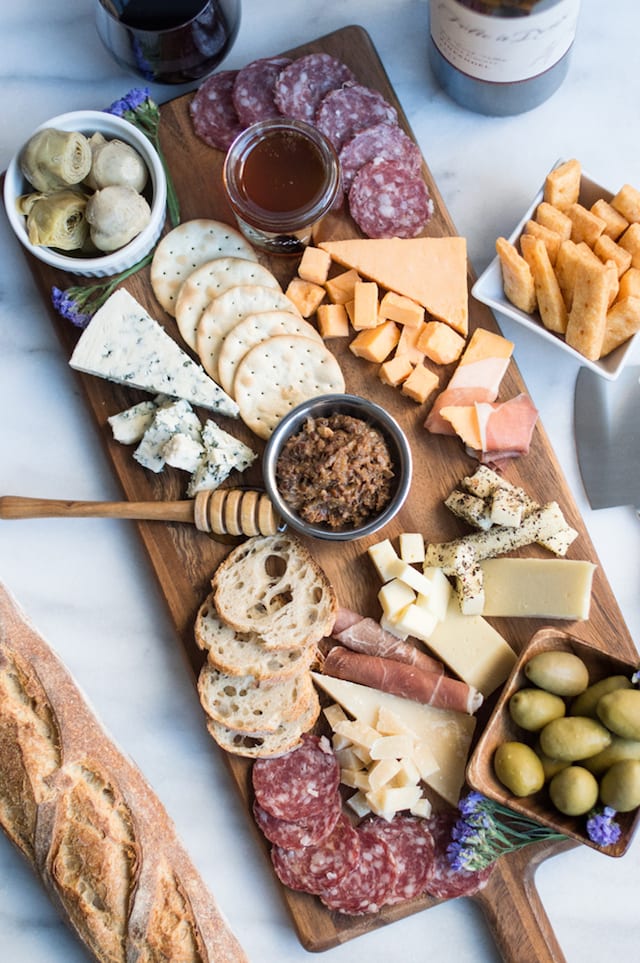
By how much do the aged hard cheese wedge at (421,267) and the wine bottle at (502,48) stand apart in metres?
0.39

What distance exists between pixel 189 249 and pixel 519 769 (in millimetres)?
1535

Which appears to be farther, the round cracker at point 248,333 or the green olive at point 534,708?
the round cracker at point 248,333

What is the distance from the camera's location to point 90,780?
7.48 feet

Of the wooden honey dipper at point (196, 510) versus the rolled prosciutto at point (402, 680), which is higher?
the wooden honey dipper at point (196, 510)

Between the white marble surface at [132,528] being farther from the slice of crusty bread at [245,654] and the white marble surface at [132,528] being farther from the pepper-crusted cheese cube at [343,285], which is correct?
the pepper-crusted cheese cube at [343,285]

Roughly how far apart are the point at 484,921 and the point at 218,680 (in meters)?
0.95

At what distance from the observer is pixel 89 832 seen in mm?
2221

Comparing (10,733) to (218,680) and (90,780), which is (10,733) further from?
(218,680)

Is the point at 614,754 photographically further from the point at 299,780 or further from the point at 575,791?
the point at 299,780

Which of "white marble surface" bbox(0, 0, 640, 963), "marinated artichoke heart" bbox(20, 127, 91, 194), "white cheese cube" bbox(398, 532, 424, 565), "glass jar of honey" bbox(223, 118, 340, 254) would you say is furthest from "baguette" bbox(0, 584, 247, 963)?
"glass jar of honey" bbox(223, 118, 340, 254)

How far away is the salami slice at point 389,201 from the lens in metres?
2.42

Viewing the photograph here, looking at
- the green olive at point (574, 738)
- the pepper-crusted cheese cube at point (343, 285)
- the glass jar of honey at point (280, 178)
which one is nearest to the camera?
the green olive at point (574, 738)

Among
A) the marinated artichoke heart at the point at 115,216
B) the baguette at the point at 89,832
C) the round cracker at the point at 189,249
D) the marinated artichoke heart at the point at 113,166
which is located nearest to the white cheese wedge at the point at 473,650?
the baguette at the point at 89,832

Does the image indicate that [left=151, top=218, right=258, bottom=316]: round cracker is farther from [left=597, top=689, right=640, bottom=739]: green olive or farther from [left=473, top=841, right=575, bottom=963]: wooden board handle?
[left=473, top=841, right=575, bottom=963]: wooden board handle
